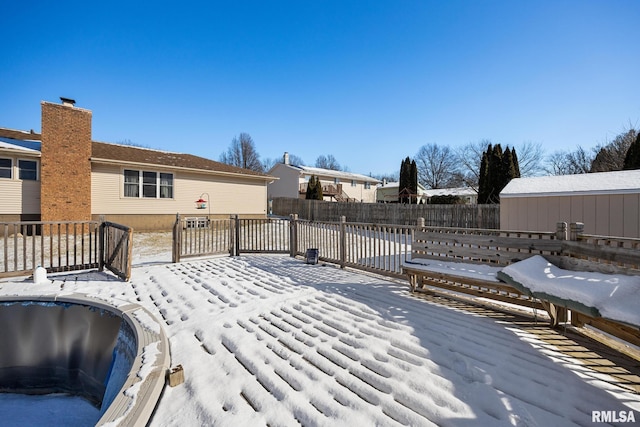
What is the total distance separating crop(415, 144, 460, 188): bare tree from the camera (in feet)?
156

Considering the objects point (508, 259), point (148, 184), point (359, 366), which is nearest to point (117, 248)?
point (359, 366)

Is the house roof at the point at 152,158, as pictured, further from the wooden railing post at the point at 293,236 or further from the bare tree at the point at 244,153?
the bare tree at the point at 244,153

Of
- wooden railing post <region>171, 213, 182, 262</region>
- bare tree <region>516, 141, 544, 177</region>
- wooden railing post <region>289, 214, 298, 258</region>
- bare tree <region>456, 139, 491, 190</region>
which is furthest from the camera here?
bare tree <region>456, 139, 491, 190</region>

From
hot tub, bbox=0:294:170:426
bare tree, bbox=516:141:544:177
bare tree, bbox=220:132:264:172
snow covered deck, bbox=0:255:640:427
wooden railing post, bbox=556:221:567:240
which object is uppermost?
bare tree, bbox=220:132:264:172

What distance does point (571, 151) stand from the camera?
31906 mm

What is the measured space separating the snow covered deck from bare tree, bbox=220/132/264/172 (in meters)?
40.2

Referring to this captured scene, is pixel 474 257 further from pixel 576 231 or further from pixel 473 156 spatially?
pixel 473 156

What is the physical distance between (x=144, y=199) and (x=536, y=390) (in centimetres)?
1667

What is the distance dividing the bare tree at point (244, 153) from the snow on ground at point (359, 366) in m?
39.9

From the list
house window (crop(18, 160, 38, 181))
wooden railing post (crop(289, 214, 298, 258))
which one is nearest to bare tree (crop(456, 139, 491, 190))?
wooden railing post (crop(289, 214, 298, 258))

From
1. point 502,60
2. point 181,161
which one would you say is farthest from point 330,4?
point 181,161

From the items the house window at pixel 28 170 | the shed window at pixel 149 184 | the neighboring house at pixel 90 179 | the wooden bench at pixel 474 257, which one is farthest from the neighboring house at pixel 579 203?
the house window at pixel 28 170

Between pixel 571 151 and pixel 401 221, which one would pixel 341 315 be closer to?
pixel 401 221

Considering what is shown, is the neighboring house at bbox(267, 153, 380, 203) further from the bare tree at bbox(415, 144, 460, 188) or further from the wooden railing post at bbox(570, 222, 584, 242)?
the wooden railing post at bbox(570, 222, 584, 242)
